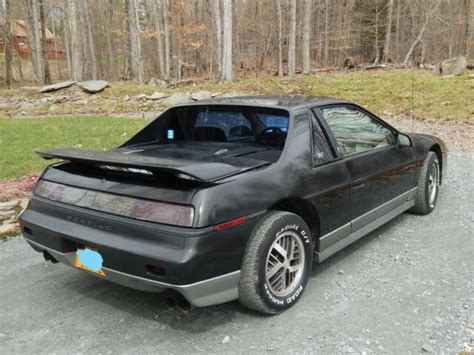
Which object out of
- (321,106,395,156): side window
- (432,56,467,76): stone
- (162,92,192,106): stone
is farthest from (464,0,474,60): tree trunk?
(321,106,395,156): side window

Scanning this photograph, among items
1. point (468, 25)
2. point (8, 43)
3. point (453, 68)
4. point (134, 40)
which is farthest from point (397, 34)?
point (8, 43)

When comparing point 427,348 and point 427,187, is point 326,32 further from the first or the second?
point 427,348

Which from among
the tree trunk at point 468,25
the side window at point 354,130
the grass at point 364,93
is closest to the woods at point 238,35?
the tree trunk at point 468,25

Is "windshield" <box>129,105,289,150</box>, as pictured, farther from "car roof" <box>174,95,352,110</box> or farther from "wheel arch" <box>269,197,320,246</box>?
"wheel arch" <box>269,197,320,246</box>

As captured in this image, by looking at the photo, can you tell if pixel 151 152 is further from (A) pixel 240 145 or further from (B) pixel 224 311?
(B) pixel 224 311

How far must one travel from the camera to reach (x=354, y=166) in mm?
3537

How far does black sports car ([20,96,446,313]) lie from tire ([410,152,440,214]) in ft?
2.37

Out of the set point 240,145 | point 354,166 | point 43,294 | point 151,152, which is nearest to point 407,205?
point 354,166

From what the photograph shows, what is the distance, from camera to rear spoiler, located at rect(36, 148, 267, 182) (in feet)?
7.95

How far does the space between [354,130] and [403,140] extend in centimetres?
77

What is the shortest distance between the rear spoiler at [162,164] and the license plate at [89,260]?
57cm

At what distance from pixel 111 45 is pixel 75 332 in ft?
116

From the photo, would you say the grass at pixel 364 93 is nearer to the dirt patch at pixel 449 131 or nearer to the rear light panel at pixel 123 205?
the dirt patch at pixel 449 131

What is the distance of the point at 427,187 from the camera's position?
4.70 metres
